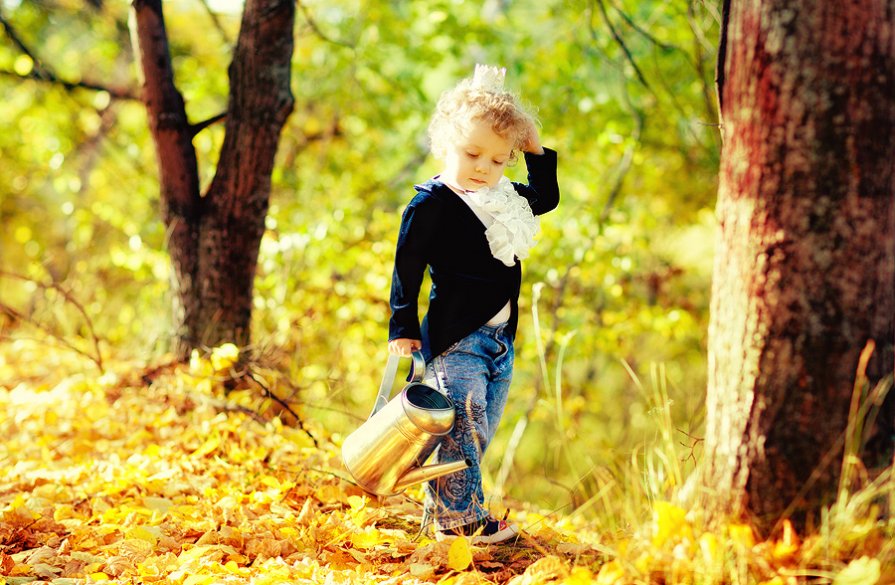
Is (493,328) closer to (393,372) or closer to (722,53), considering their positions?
(393,372)

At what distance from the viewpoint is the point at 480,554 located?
254 cm

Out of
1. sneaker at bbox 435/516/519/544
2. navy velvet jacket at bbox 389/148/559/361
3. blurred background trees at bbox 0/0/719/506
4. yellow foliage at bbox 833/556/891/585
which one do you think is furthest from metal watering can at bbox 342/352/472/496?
blurred background trees at bbox 0/0/719/506

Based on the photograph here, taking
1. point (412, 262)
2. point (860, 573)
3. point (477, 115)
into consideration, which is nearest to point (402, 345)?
point (412, 262)

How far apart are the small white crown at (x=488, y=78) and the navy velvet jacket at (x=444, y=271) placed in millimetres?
361

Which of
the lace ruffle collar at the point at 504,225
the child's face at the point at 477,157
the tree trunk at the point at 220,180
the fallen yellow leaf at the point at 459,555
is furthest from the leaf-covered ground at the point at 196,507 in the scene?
the child's face at the point at 477,157

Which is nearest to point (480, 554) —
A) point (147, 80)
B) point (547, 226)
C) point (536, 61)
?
point (147, 80)

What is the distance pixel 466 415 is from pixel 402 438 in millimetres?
239

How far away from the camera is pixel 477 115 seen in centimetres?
260

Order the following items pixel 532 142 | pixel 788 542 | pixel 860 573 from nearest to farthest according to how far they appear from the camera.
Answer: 1. pixel 860 573
2. pixel 788 542
3. pixel 532 142

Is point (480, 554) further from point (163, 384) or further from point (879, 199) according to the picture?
point (163, 384)

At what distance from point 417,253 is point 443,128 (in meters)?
0.43

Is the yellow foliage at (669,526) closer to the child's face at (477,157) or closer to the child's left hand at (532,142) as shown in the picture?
the child's face at (477,157)

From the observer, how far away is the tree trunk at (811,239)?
1.96 meters

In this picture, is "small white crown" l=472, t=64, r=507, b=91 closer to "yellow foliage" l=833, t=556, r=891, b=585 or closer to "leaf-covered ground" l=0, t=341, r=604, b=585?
"leaf-covered ground" l=0, t=341, r=604, b=585
